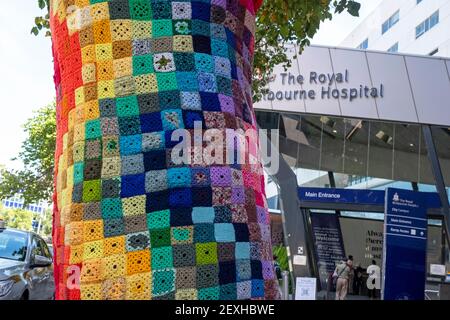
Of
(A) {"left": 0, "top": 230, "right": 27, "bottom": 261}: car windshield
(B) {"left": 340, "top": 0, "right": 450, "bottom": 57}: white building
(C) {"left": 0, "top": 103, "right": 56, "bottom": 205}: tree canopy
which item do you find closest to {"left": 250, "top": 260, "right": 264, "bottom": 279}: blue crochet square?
(A) {"left": 0, "top": 230, "right": 27, "bottom": 261}: car windshield

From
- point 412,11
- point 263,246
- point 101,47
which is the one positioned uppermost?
point 412,11

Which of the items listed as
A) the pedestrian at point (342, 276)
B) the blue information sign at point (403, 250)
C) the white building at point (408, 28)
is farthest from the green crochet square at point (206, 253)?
the white building at point (408, 28)

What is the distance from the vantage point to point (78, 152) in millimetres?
1552

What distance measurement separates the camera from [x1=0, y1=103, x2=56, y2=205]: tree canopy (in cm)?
2616

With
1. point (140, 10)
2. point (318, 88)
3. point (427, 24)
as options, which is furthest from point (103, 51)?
point (427, 24)

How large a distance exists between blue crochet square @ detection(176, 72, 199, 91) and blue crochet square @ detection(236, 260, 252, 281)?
495 millimetres

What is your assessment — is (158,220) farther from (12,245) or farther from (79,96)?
(12,245)

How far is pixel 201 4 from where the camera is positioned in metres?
1.64

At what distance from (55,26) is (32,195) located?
26.0 metres

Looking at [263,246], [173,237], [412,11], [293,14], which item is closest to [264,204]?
[263,246]

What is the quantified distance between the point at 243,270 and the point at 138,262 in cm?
28

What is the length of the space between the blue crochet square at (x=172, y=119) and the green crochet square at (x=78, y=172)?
0.25m

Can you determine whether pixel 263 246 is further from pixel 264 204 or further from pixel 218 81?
pixel 218 81

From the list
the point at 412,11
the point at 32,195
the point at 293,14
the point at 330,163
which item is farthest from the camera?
the point at 412,11
